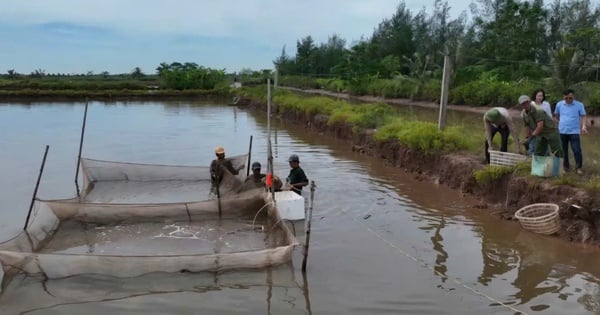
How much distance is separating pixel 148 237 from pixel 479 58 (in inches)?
456

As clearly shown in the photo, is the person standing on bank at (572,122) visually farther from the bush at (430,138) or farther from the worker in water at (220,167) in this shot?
the worker in water at (220,167)

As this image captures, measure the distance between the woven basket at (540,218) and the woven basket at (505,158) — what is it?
1.09 meters

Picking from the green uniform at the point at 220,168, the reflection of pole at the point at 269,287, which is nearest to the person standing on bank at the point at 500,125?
the green uniform at the point at 220,168

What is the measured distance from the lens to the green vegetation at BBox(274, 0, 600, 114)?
18078 millimetres

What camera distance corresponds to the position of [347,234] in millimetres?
7094

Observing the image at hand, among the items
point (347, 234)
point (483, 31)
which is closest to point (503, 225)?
point (347, 234)

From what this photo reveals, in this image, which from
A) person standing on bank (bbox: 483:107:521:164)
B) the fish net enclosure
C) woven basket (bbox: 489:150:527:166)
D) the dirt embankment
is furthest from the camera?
the fish net enclosure

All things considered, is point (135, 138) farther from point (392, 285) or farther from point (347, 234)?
point (392, 285)

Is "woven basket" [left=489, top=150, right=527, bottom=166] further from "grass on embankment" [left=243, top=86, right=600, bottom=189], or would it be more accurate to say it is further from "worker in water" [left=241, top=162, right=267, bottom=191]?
"worker in water" [left=241, top=162, right=267, bottom=191]

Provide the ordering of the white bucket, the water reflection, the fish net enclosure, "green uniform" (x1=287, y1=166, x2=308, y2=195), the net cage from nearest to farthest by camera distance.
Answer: the water reflection
the net cage
the white bucket
"green uniform" (x1=287, y1=166, x2=308, y2=195)
the fish net enclosure

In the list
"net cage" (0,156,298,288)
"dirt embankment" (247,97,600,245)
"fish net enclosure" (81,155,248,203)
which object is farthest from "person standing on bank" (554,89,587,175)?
"fish net enclosure" (81,155,248,203)

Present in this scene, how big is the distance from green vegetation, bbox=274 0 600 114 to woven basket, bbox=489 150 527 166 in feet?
11.0

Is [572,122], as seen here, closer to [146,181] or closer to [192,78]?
[146,181]

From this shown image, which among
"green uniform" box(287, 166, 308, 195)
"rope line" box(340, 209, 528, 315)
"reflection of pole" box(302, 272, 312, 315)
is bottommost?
"reflection of pole" box(302, 272, 312, 315)
